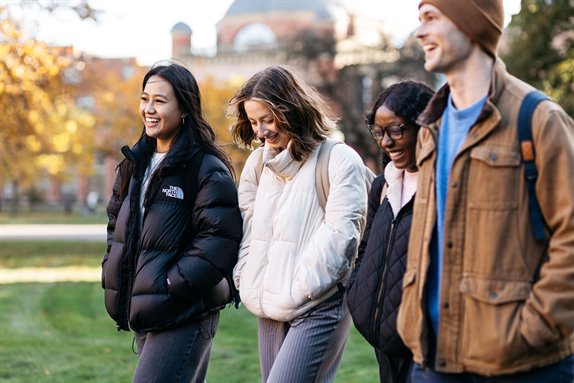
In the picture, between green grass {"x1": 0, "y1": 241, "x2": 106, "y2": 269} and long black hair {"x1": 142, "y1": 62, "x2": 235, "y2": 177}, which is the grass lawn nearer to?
long black hair {"x1": 142, "y1": 62, "x2": 235, "y2": 177}

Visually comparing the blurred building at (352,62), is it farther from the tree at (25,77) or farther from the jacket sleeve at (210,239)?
the jacket sleeve at (210,239)

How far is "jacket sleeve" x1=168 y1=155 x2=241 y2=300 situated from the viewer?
472cm

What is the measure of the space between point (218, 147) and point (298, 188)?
739 millimetres

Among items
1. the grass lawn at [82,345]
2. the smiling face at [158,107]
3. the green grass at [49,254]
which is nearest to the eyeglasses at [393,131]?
the smiling face at [158,107]

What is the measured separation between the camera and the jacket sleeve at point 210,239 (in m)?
4.72

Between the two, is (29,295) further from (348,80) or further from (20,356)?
(348,80)

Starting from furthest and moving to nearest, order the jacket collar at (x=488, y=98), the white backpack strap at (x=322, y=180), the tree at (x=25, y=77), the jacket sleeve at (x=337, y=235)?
the tree at (x=25, y=77) → the white backpack strap at (x=322, y=180) → the jacket sleeve at (x=337, y=235) → the jacket collar at (x=488, y=98)

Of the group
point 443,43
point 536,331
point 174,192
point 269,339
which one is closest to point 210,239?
point 174,192

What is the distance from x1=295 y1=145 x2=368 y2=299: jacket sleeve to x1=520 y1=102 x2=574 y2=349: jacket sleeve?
1625 mm

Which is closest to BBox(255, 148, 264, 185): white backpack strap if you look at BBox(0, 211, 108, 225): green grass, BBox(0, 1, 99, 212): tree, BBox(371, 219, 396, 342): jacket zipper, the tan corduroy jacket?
BBox(371, 219, 396, 342): jacket zipper

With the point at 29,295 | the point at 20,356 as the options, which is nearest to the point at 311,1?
the point at 29,295

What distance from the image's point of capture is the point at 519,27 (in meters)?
28.8

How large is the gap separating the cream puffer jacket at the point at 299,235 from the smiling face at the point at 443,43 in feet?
4.69

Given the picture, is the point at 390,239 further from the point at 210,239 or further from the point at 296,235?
the point at 210,239
